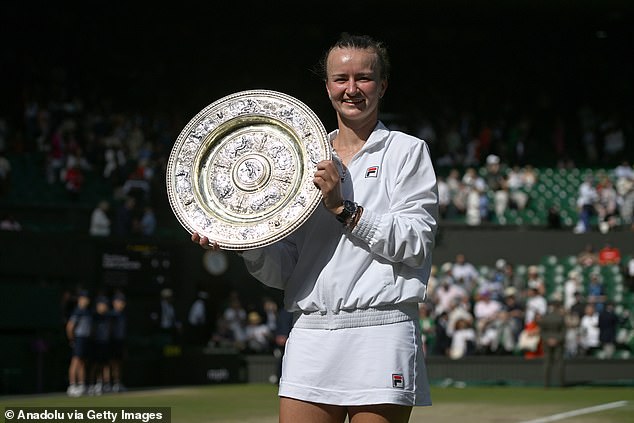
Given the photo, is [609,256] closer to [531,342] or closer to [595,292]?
[595,292]

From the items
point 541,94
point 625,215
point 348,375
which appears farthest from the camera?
point 541,94

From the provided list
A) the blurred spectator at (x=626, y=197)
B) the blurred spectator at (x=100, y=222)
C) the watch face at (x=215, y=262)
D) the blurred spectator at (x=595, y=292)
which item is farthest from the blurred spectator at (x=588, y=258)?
the blurred spectator at (x=100, y=222)

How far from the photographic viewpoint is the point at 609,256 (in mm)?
26594

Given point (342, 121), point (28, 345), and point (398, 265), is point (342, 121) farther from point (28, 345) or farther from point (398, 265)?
point (28, 345)

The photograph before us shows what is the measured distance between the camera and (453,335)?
23.1 m

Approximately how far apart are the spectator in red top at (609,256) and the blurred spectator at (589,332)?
3192mm

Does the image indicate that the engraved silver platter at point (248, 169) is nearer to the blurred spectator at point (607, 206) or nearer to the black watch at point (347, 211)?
the black watch at point (347, 211)

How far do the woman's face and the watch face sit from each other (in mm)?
21908

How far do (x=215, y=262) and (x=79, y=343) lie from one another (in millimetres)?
7399

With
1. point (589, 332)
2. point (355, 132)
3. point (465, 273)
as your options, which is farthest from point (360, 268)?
point (465, 273)

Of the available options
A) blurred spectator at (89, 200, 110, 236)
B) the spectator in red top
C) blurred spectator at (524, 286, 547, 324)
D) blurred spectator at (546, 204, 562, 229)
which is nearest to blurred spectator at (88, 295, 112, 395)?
blurred spectator at (89, 200, 110, 236)

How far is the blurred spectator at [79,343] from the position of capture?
62.5ft

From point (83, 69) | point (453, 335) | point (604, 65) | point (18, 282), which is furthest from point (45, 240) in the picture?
point (604, 65)

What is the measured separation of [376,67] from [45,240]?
19.0 m
